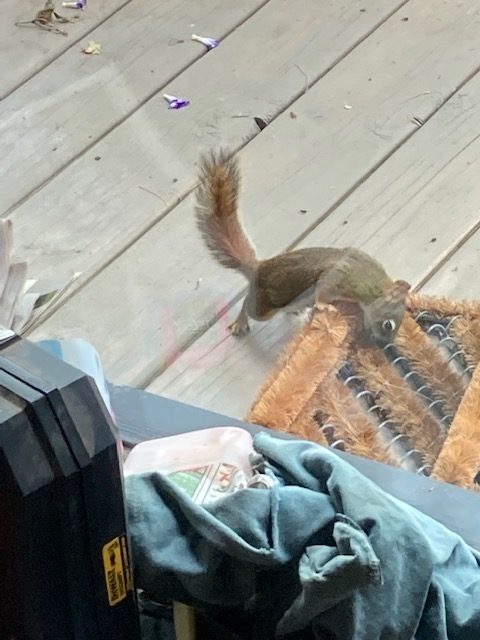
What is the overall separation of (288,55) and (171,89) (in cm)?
19

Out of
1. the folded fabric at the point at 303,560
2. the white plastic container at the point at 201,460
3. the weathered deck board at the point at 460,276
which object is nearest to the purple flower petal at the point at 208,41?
the weathered deck board at the point at 460,276

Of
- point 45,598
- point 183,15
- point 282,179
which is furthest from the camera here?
point 183,15

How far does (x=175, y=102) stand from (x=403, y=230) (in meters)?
0.42

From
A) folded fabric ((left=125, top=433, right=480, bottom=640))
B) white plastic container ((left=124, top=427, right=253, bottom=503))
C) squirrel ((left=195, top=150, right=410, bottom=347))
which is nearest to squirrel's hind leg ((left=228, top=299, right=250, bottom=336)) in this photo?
squirrel ((left=195, top=150, right=410, bottom=347))

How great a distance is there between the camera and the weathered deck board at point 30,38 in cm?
174

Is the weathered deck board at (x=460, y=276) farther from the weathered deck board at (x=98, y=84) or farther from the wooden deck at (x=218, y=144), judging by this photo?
the weathered deck board at (x=98, y=84)

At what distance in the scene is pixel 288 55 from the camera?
1.73m

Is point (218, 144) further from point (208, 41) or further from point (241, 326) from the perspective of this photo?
point (241, 326)

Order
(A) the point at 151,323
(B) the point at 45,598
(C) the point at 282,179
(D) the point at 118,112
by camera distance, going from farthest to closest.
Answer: (D) the point at 118,112, (C) the point at 282,179, (A) the point at 151,323, (B) the point at 45,598

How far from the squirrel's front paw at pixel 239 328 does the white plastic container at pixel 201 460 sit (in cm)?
37

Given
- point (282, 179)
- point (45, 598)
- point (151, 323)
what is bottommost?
point (151, 323)

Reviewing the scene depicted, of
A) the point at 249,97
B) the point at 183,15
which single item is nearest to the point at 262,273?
the point at 249,97

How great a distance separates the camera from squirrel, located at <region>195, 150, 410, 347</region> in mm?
1279

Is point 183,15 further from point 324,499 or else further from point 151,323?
point 324,499
